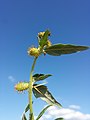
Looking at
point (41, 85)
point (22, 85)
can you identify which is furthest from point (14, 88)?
point (41, 85)

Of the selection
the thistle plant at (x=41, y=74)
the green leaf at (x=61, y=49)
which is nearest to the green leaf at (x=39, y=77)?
the thistle plant at (x=41, y=74)

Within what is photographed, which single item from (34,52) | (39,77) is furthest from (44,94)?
(34,52)

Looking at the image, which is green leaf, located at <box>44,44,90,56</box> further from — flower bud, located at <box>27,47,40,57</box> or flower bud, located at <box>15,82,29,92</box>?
flower bud, located at <box>15,82,29,92</box>

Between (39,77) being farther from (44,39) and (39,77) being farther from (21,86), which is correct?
(44,39)

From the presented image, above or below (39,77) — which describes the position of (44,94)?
below

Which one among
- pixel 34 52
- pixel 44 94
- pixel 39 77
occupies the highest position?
pixel 34 52
